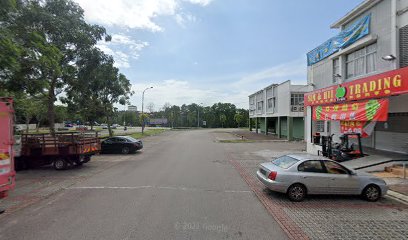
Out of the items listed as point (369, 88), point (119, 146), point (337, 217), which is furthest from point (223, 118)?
point (337, 217)

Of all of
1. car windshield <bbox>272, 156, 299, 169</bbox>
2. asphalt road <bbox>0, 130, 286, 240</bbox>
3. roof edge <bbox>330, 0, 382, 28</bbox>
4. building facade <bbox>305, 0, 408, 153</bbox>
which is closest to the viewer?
asphalt road <bbox>0, 130, 286, 240</bbox>

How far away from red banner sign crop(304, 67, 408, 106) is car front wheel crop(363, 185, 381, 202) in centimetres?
440

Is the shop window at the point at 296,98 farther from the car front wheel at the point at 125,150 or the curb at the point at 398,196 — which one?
the curb at the point at 398,196

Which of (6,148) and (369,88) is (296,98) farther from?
(6,148)

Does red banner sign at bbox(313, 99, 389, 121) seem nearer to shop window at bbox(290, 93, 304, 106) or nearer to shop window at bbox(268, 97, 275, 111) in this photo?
shop window at bbox(290, 93, 304, 106)

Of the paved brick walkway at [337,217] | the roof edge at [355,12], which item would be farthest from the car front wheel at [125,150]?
the roof edge at [355,12]

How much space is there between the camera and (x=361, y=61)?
54.1 feet

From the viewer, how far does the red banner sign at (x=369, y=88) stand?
37.3 feet

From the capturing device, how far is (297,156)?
382 inches

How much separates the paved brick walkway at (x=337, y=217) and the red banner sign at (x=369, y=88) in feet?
16.1

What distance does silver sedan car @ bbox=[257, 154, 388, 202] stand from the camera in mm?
8758

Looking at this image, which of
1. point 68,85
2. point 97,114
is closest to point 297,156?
point 68,85

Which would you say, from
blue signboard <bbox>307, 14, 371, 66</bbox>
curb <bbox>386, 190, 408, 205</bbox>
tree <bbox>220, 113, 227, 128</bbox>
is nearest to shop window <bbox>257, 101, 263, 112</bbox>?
blue signboard <bbox>307, 14, 371, 66</bbox>

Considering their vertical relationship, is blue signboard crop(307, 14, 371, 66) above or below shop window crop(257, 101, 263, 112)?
above
